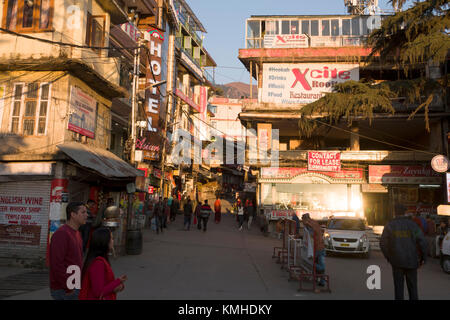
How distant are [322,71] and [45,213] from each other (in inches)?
908

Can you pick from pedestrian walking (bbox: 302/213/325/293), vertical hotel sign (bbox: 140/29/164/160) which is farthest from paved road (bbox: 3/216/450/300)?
vertical hotel sign (bbox: 140/29/164/160)

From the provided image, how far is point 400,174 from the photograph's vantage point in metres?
25.5

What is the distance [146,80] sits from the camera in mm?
27234

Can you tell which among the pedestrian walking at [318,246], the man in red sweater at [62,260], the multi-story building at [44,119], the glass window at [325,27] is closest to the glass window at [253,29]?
the glass window at [325,27]

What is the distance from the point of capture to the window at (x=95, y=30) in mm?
14047

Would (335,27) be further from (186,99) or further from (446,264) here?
(446,264)

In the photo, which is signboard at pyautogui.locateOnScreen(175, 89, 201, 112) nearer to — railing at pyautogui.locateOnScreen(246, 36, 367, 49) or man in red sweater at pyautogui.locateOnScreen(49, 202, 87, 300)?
railing at pyautogui.locateOnScreen(246, 36, 367, 49)

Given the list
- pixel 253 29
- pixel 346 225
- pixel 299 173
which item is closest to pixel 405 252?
pixel 346 225

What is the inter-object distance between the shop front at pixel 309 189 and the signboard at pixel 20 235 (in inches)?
650

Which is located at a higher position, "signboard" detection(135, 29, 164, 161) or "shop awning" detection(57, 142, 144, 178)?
"signboard" detection(135, 29, 164, 161)

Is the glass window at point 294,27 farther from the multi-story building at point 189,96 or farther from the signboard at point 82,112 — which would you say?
the signboard at point 82,112

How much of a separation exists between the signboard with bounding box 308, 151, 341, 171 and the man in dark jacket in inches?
755

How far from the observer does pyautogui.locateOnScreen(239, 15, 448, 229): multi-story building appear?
2545 centimetres
